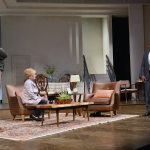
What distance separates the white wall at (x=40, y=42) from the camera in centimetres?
1163

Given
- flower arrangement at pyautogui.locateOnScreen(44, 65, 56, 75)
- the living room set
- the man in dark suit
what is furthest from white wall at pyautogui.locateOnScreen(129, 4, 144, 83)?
the man in dark suit

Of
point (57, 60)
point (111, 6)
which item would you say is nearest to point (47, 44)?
point (57, 60)

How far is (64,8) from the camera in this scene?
11242mm

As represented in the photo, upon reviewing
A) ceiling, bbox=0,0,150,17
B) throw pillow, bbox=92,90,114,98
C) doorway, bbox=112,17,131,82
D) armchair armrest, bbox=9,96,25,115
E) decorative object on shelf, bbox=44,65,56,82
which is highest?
ceiling, bbox=0,0,150,17

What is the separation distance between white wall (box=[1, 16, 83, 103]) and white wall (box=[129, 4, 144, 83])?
2.34 metres

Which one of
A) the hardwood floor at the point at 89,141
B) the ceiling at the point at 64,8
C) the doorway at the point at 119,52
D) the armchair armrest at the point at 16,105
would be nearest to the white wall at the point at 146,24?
the ceiling at the point at 64,8

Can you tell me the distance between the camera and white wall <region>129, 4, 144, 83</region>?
1112 centimetres

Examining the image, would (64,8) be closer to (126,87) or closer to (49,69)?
(49,69)

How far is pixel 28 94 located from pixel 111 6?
7.25 metres

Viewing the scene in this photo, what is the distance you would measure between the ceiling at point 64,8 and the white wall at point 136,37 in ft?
1.35

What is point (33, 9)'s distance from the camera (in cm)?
1116

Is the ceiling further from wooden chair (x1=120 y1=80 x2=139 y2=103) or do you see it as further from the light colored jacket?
the light colored jacket

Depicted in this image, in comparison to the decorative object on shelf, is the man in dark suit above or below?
below

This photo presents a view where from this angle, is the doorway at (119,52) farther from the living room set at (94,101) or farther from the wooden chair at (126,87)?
the living room set at (94,101)
